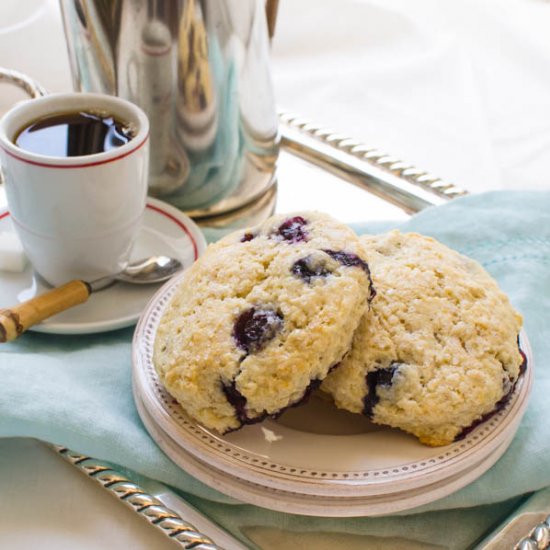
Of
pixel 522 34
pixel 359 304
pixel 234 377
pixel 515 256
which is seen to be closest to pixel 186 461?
pixel 234 377

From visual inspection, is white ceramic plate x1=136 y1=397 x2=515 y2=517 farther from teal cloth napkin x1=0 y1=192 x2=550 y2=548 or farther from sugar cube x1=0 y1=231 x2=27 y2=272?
sugar cube x1=0 y1=231 x2=27 y2=272

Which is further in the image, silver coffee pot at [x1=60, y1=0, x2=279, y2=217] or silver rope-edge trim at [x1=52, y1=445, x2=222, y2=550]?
silver coffee pot at [x1=60, y1=0, x2=279, y2=217]

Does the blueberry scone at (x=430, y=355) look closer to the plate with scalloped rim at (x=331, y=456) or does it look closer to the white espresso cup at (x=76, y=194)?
the plate with scalloped rim at (x=331, y=456)

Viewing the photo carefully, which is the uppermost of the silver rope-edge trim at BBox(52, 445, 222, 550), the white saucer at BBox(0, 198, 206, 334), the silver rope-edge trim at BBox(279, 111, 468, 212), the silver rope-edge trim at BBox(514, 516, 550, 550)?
the white saucer at BBox(0, 198, 206, 334)

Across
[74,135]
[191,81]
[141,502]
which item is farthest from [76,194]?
[141,502]

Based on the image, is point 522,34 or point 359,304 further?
point 522,34

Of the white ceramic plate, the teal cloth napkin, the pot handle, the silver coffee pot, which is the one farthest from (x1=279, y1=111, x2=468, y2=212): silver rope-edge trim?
the white ceramic plate

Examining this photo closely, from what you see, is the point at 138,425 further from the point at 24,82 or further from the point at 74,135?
the point at 24,82

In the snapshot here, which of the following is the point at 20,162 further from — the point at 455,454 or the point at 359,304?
the point at 455,454
